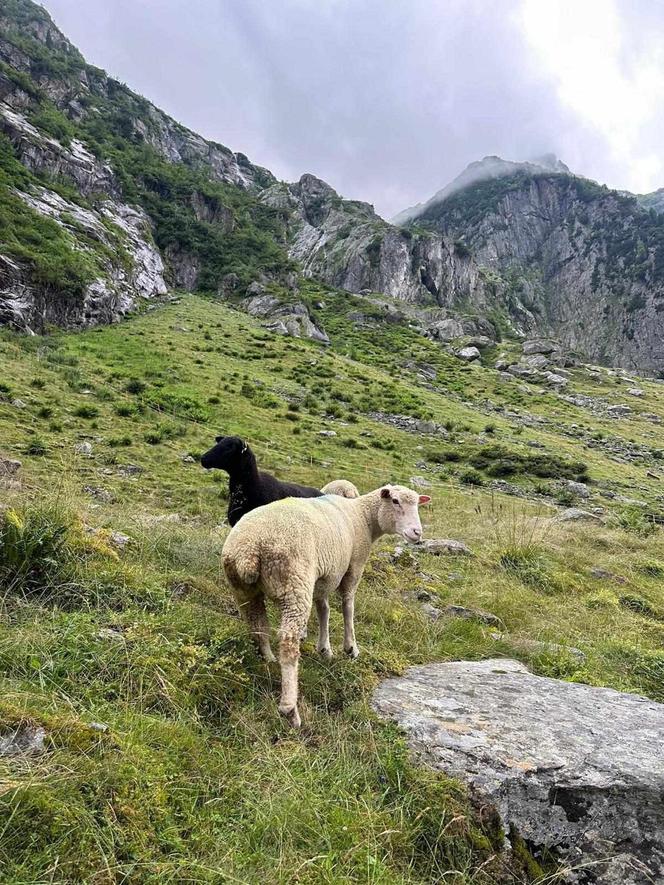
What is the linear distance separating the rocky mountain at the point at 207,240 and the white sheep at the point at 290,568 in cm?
3549

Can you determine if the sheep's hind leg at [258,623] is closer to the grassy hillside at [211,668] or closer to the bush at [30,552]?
the grassy hillside at [211,668]

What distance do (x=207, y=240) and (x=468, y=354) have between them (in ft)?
192

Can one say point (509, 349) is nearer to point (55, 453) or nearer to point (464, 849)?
point (55, 453)

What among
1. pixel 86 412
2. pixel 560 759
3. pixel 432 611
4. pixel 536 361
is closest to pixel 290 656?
pixel 560 759

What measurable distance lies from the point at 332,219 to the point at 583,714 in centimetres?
16578

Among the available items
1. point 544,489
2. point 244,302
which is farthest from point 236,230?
point 544,489

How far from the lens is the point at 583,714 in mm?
3867

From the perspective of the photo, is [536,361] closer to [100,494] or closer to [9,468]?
[100,494]

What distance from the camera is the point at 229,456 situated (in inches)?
304

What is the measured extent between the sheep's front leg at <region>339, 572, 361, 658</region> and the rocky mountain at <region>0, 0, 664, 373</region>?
35374 mm

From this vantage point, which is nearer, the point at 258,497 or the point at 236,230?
the point at 258,497

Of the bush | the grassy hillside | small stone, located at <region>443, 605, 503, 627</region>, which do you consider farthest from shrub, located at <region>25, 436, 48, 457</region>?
small stone, located at <region>443, 605, 503, 627</region>

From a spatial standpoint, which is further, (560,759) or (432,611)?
(432,611)

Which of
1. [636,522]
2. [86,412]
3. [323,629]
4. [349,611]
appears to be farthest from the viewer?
[86,412]
